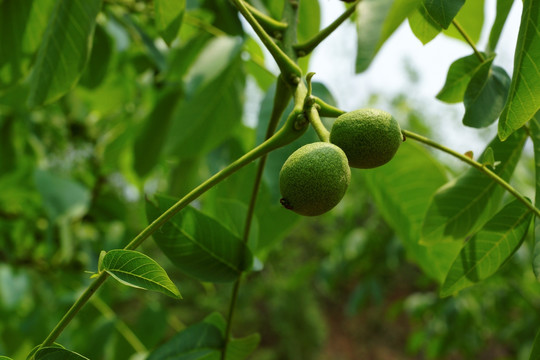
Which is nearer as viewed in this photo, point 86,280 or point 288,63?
point 288,63

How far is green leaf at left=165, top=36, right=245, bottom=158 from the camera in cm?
119

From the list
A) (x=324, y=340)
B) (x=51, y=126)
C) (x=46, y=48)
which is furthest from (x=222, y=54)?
(x=324, y=340)

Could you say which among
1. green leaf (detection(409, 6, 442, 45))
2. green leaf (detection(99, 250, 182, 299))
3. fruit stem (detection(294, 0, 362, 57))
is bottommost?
green leaf (detection(99, 250, 182, 299))

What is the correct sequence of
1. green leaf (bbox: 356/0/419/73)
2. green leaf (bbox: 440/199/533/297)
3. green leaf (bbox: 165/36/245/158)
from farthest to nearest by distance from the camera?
green leaf (bbox: 165/36/245/158)
green leaf (bbox: 440/199/533/297)
green leaf (bbox: 356/0/419/73)

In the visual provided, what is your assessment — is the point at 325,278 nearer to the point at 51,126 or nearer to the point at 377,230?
the point at 377,230

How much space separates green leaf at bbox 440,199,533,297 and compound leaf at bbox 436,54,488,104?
188mm

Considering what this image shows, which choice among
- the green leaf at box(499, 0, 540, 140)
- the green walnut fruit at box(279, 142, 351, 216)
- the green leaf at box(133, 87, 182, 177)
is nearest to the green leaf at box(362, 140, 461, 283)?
the green leaf at box(499, 0, 540, 140)

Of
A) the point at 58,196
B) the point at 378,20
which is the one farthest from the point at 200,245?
the point at 58,196

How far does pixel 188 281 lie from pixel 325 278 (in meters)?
10.9

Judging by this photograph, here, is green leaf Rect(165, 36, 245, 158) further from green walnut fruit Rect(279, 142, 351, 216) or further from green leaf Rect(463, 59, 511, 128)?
green walnut fruit Rect(279, 142, 351, 216)

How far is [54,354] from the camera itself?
20.2 inches

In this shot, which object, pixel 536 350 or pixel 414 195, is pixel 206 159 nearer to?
pixel 414 195

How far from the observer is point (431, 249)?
89cm

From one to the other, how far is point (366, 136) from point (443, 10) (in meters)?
0.18
